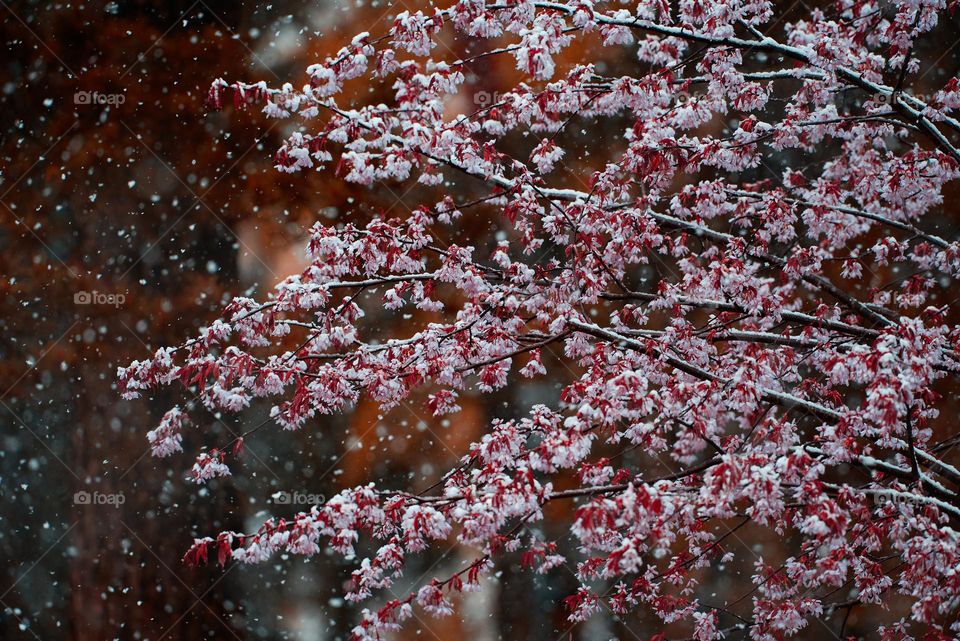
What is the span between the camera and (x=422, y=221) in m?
A: 4.39

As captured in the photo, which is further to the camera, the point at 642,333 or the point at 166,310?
the point at 166,310

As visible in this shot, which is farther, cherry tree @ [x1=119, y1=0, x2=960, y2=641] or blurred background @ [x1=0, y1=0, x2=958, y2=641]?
blurred background @ [x1=0, y1=0, x2=958, y2=641]

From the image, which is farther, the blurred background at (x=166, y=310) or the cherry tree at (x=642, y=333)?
the blurred background at (x=166, y=310)

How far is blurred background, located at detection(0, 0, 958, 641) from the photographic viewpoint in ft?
25.4

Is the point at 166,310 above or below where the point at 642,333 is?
below

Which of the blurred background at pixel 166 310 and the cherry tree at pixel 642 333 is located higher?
the cherry tree at pixel 642 333

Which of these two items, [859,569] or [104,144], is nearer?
[859,569]

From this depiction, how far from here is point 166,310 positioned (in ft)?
26.2

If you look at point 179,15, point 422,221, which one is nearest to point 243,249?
point 179,15

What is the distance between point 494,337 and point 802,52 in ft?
6.60

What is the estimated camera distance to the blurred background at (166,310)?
7754 millimetres

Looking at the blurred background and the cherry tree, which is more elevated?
the cherry tree

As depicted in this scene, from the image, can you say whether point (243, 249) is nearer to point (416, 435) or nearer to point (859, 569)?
point (416, 435)

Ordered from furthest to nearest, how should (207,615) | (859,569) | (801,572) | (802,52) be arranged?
(207,615), (801,572), (859,569), (802,52)
